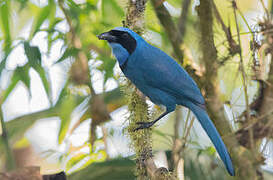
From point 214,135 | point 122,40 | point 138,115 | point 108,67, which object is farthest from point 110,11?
point 214,135

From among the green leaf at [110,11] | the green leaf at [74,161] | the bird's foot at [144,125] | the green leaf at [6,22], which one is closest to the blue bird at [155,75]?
the bird's foot at [144,125]

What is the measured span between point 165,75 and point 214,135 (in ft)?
1.55

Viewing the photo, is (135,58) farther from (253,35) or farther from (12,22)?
(12,22)

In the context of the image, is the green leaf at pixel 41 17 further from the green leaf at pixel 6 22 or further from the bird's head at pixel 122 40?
the bird's head at pixel 122 40

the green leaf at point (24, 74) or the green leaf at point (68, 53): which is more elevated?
the green leaf at point (68, 53)

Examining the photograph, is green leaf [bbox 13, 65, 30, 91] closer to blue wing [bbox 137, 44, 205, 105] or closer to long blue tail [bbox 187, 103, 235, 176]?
blue wing [bbox 137, 44, 205, 105]

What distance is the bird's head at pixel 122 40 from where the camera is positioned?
204 cm

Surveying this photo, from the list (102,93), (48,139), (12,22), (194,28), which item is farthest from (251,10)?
(48,139)

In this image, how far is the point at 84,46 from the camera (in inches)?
109

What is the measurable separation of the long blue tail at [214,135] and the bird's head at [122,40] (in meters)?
0.49

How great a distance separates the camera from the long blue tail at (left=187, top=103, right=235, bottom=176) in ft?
6.26

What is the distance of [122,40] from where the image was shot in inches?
82.7

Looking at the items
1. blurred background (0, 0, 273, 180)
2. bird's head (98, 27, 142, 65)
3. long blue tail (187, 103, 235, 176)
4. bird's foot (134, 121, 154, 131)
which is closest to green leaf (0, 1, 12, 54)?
blurred background (0, 0, 273, 180)

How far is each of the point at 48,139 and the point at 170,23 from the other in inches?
59.1
